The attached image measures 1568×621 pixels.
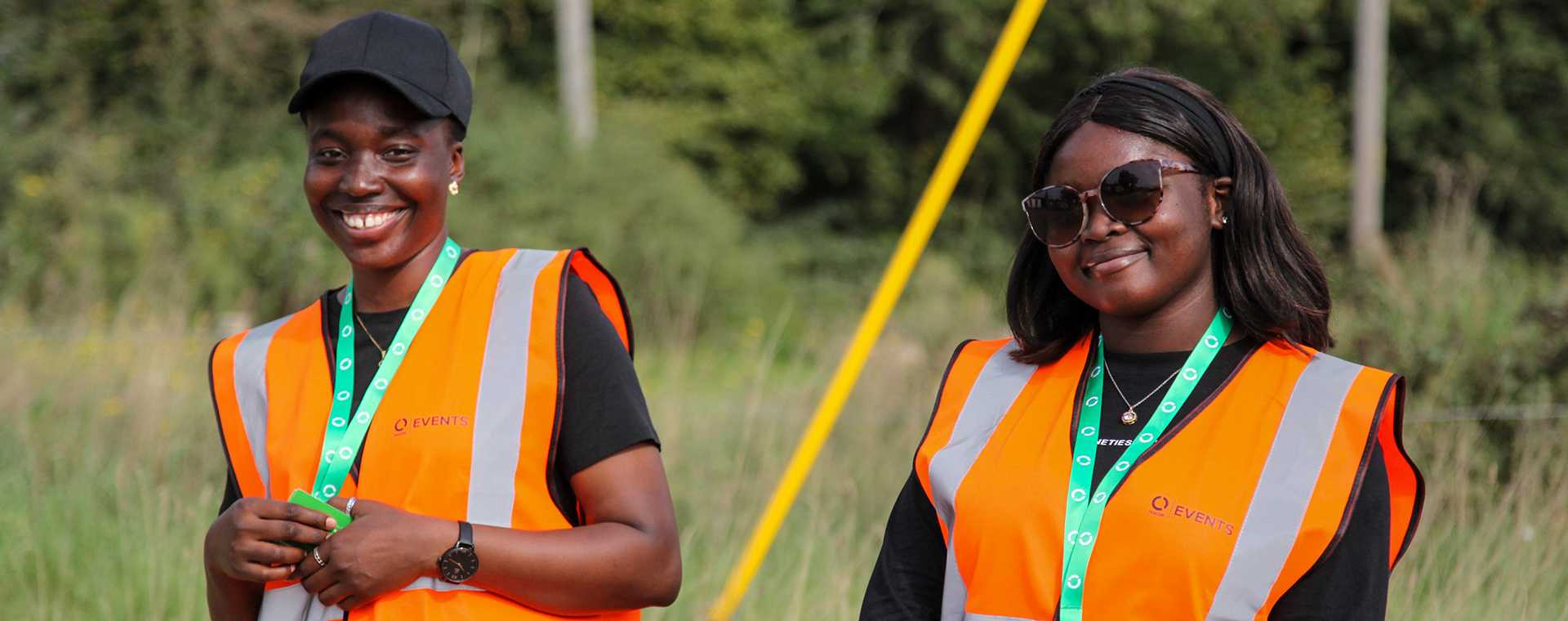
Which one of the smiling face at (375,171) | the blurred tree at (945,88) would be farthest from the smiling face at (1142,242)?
the blurred tree at (945,88)

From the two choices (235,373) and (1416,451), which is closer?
(235,373)

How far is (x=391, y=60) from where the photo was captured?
2.71 metres

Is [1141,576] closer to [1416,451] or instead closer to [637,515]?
[637,515]

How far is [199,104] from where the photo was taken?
19062 mm

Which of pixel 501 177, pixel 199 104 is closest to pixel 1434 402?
pixel 501 177

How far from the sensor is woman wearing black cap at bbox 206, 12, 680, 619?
252 cm

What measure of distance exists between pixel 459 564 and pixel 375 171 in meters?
0.73

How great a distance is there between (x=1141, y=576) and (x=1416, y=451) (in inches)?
157

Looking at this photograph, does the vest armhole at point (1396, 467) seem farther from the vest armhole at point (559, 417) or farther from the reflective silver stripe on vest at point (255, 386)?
the reflective silver stripe on vest at point (255, 386)

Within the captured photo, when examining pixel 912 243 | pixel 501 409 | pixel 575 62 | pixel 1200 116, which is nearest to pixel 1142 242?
pixel 1200 116

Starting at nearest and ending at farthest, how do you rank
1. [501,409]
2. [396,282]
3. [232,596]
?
[501,409] → [232,596] → [396,282]

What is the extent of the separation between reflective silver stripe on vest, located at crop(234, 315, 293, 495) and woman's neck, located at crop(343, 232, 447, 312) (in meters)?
0.20

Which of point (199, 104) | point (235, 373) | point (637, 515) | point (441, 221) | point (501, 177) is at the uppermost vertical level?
point (199, 104)

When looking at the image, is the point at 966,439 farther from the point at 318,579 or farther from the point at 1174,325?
the point at 318,579
